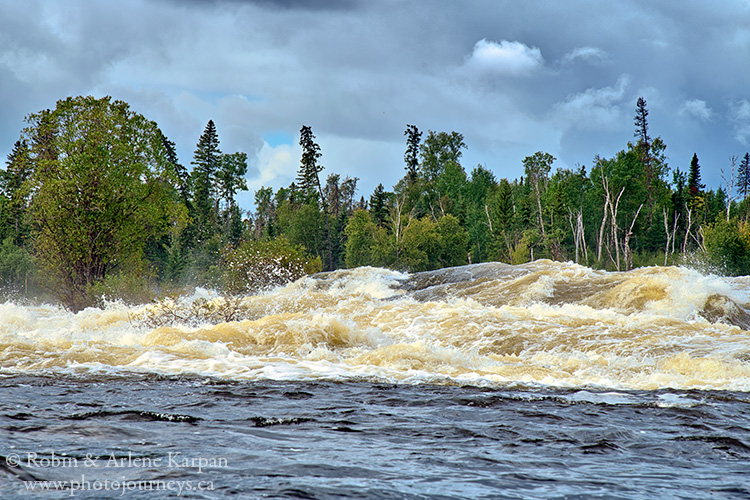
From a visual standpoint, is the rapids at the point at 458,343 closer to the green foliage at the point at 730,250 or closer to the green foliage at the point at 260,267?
the green foliage at the point at 260,267

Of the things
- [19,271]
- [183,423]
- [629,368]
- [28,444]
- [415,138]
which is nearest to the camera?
[28,444]

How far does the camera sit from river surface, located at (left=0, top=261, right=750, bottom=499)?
3.56 metres

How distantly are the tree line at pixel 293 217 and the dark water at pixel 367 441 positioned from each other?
1591cm

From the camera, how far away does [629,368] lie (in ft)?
29.5

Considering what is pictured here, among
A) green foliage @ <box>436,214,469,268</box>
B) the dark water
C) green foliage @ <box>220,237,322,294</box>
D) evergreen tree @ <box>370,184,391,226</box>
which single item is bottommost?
the dark water

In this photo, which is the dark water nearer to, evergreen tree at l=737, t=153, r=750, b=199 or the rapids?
the rapids

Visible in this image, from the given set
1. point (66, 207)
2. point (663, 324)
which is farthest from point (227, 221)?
point (663, 324)

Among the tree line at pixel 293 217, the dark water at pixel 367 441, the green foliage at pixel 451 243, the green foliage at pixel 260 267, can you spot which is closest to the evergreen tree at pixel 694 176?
the tree line at pixel 293 217

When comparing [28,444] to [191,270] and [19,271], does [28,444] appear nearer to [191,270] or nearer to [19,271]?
[191,270]

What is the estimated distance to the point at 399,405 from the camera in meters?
6.44

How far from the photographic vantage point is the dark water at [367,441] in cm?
341

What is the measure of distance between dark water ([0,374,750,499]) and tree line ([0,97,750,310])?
15.9 meters

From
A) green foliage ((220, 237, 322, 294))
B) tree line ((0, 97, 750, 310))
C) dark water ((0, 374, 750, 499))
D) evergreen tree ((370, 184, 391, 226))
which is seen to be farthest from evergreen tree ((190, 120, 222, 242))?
dark water ((0, 374, 750, 499))

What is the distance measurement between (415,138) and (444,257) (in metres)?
25.9
